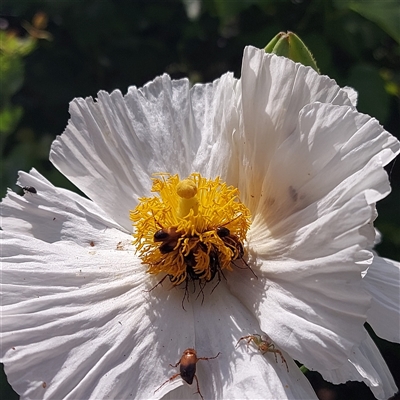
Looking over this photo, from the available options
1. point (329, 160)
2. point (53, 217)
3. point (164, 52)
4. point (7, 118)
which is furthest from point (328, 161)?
point (164, 52)

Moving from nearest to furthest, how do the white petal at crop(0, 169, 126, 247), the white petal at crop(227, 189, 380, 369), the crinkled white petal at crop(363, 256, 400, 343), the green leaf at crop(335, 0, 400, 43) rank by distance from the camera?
the white petal at crop(227, 189, 380, 369)
the crinkled white petal at crop(363, 256, 400, 343)
the white petal at crop(0, 169, 126, 247)
the green leaf at crop(335, 0, 400, 43)

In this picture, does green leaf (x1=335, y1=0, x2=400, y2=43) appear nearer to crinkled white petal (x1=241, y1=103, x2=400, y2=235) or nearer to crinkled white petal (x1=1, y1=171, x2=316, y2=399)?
crinkled white petal (x1=241, y1=103, x2=400, y2=235)

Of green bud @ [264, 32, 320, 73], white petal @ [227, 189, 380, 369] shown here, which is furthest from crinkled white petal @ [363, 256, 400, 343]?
green bud @ [264, 32, 320, 73]

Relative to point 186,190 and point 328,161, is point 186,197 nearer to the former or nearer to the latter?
point 186,190

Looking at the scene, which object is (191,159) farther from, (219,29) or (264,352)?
(219,29)

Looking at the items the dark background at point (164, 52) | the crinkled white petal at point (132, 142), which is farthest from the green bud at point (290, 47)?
the dark background at point (164, 52)

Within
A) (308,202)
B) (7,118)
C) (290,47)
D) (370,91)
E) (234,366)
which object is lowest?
(370,91)
